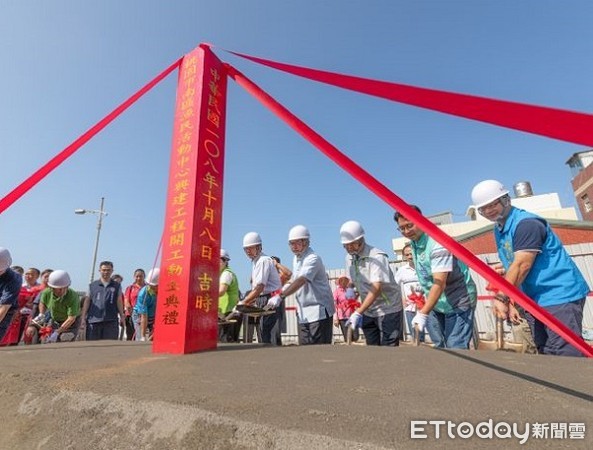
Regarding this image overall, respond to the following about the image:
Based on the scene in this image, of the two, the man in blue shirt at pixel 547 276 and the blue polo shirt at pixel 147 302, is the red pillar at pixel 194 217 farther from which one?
the blue polo shirt at pixel 147 302

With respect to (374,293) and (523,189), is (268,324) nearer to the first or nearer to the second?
(374,293)

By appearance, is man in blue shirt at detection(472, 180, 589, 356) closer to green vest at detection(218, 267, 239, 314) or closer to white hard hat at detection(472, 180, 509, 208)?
white hard hat at detection(472, 180, 509, 208)

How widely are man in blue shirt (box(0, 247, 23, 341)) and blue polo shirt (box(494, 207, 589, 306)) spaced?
5422mm

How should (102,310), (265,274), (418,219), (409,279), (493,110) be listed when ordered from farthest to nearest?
(409,279), (102,310), (265,274), (418,219), (493,110)

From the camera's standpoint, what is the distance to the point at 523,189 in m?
Answer: 29.1

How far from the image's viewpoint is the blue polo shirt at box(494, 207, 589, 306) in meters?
2.33

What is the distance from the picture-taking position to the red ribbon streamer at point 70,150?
10.5ft

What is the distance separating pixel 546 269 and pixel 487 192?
0.71 m

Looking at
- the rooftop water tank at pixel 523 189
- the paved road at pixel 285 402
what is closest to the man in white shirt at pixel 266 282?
the paved road at pixel 285 402

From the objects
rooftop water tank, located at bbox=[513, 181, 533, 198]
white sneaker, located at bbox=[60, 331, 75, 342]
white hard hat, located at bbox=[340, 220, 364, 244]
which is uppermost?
rooftop water tank, located at bbox=[513, 181, 533, 198]

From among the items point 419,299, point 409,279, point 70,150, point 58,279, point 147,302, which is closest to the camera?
point 70,150

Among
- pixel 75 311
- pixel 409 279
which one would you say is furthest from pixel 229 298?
pixel 409 279

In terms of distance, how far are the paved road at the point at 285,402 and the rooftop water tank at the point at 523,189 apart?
1260 inches

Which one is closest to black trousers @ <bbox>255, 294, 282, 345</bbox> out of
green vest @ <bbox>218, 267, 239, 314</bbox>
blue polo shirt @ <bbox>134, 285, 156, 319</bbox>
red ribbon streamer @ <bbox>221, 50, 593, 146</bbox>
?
green vest @ <bbox>218, 267, 239, 314</bbox>
